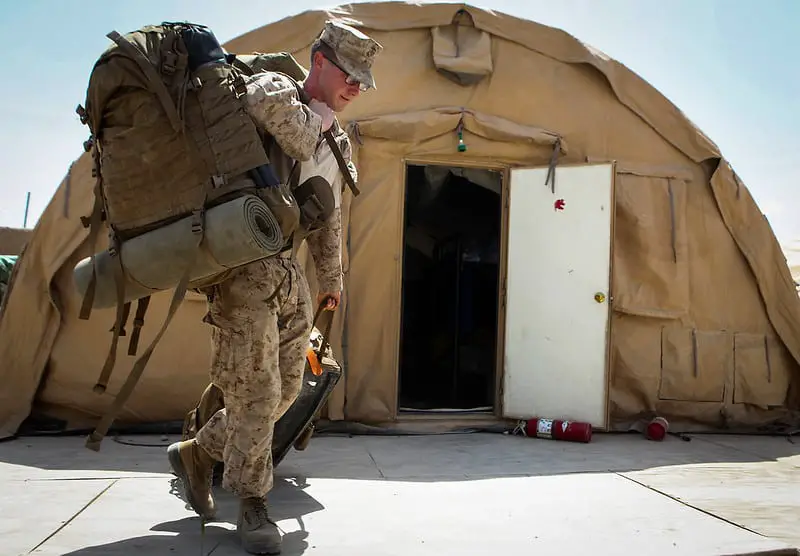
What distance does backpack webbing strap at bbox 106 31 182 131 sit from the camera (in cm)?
217

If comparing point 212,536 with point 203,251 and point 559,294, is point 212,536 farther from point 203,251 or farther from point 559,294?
point 559,294

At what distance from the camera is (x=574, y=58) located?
528 cm

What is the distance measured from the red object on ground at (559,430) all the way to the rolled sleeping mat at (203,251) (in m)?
3.11

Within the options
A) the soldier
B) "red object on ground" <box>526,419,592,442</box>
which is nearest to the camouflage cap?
the soldier

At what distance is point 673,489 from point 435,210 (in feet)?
14.1

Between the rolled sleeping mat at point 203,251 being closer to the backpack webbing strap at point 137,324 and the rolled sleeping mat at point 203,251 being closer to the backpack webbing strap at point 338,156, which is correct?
the backpack webbing strap at point 137,324

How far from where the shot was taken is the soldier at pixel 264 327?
2330 mm

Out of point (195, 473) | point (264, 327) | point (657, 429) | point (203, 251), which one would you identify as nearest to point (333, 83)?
point (203, 251)

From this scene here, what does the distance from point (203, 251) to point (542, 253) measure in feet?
11.1

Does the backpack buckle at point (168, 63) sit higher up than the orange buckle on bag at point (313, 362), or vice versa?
the backpack buckle at point (168, 63)

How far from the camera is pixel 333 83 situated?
251 centimetres

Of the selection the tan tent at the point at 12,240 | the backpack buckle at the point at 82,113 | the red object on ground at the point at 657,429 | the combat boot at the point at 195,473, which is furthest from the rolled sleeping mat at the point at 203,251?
the tan tent at the point at 12,240

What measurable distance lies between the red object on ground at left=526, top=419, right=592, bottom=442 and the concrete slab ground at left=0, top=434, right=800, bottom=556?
8.4 inches

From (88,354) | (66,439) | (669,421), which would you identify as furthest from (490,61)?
(66,439)
